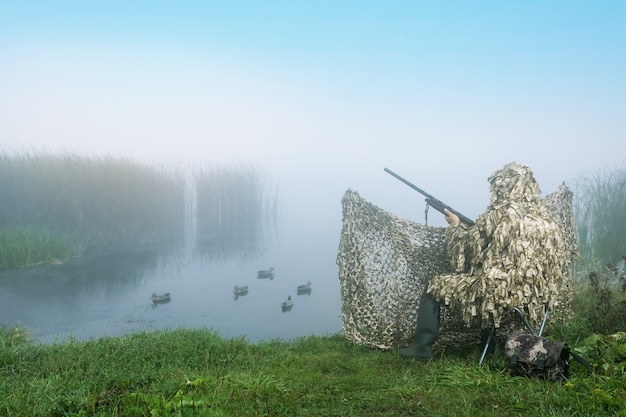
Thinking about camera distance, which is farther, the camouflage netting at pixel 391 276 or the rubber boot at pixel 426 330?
the camouflage netting at pixel 391 276

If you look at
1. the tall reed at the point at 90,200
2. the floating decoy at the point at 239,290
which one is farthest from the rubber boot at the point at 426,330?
the tall reed at the point at 90,200

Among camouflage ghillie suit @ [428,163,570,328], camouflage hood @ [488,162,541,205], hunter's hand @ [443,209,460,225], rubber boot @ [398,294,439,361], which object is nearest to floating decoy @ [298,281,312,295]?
rubber boot @ [398,294,439,361]

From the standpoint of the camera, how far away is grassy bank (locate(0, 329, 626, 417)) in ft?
11.8

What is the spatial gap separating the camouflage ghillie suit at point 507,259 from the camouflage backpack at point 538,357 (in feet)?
1.07

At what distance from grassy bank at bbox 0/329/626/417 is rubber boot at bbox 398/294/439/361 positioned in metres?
0.11

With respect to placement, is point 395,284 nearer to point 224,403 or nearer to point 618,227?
point 224,403

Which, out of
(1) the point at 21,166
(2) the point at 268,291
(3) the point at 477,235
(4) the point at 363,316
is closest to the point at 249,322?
(2) the point at 268,291

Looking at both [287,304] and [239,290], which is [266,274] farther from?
[287,304]

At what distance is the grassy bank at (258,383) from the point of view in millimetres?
3592

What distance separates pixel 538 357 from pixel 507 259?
78cm

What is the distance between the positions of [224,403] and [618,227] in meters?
9.07

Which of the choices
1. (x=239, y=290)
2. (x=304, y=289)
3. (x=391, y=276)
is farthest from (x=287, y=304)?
(x=391, y=276)

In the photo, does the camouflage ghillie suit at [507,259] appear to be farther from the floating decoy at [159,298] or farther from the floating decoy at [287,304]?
the floating decoy at [159,298]

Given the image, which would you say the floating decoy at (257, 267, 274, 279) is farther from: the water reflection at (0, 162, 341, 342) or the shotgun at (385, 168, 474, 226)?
the shotgun at (385, 168, 474, 226)
